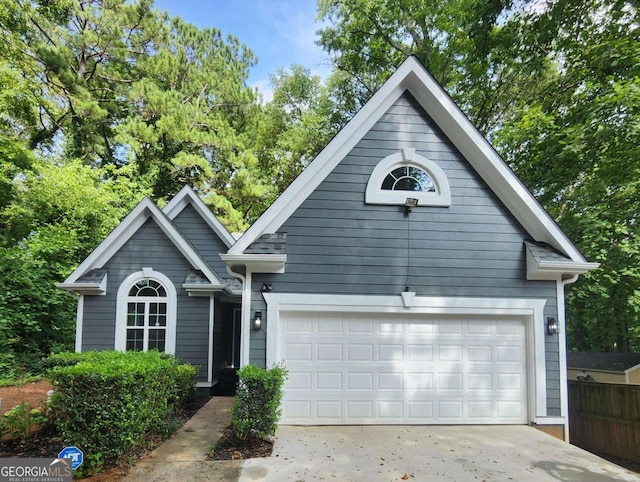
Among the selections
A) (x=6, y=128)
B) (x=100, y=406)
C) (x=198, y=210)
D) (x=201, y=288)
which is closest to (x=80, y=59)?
(x=6, y=128)

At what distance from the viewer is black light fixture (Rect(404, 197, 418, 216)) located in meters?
7.31

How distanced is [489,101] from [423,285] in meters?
14.0

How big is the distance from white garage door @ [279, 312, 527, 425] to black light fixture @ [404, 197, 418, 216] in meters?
1.96

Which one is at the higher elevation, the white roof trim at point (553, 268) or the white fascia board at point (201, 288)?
the white roof trim at point (553, 268)

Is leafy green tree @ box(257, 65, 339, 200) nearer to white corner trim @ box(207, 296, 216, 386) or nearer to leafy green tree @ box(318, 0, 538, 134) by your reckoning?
leafy green tree @ box(318, 0, 538, 134)

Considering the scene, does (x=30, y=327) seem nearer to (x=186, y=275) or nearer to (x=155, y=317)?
(x=155, y=317)

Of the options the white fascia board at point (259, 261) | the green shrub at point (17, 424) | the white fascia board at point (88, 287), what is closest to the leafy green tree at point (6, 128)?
the white fascia board at point (88, 287)

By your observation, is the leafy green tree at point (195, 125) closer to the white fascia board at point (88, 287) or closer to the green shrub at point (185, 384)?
the white fascia board at point (88, 287)

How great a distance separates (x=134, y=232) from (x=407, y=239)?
22.3 feet

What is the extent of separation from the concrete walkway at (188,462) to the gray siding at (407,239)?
2.59 meters

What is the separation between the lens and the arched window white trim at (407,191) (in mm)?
7387

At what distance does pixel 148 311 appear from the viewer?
9.99 meters

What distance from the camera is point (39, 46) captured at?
57.8 feet

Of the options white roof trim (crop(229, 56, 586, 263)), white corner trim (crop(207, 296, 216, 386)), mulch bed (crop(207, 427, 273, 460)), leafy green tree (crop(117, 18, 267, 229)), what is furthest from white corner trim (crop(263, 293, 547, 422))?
leafy green tree (crop(117, 18, 267, 229))
